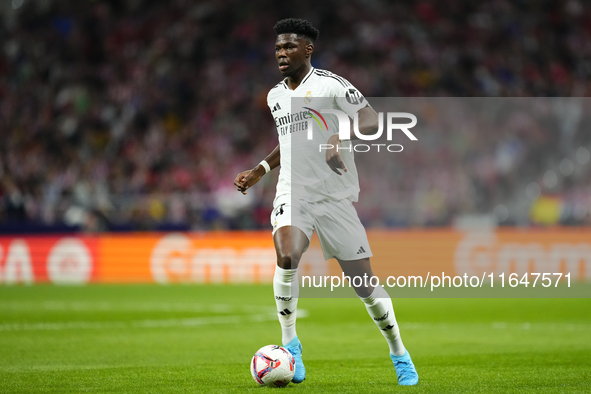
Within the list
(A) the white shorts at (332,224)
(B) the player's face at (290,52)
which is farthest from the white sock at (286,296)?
(B) the player's face at (290,52)

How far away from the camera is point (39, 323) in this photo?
10.0 metres

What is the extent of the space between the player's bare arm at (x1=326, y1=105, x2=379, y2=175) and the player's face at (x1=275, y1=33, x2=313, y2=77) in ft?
1.97

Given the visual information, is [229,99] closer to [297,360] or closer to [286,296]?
[286,296]

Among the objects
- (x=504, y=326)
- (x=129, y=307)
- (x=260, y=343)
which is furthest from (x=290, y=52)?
(x=129, y=307)

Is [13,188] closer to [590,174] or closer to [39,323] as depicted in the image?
[39,323]

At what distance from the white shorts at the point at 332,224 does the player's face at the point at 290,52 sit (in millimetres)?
983

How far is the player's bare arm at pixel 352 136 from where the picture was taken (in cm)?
525

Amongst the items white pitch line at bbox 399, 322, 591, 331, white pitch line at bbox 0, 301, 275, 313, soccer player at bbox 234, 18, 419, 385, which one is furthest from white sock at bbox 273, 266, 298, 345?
white pitch line at bbox 0, 301, 275, 313

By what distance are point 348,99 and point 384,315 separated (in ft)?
5.09

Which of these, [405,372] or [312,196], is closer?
[405,372]

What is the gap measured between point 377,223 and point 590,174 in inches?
200

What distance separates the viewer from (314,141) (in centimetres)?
574

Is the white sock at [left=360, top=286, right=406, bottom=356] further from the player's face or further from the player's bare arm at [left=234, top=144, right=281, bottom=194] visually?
the player's face

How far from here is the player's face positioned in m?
5.67
